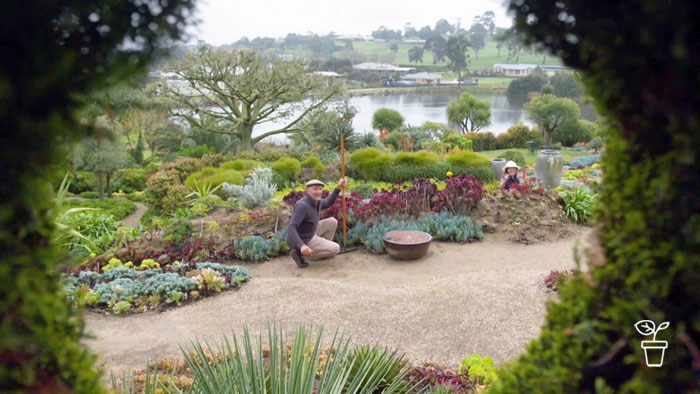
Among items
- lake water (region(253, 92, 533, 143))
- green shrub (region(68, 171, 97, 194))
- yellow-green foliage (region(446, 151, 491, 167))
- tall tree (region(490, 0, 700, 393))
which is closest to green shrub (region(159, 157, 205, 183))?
green shrub (region(68, 171, 97, 194))

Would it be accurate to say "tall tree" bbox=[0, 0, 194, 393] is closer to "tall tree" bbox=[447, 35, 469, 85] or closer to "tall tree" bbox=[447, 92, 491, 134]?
"tall tree" bbox=[447, 92, 491, 134]

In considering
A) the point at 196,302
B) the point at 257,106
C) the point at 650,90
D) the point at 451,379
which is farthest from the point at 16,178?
the point at 257,106

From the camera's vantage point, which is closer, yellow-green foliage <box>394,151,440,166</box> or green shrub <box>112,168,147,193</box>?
yellow-green foliage <box>394,151,440,166</box>

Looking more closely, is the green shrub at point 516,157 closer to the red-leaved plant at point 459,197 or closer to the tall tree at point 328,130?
the tall tree at point 328,130

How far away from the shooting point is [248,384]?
2.86 metres

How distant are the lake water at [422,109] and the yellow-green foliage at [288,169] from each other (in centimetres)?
1951

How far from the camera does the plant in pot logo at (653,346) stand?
108 cm

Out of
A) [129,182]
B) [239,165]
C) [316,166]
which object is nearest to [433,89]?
[129,182]

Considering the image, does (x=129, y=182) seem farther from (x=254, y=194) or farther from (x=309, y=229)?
(x=309, y=229)

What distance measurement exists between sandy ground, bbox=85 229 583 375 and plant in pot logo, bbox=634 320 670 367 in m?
3.60

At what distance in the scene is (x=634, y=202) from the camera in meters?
1.13

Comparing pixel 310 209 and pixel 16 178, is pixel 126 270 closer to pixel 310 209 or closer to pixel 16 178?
pixel 310 209

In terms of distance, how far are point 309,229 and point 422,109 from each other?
47.8m

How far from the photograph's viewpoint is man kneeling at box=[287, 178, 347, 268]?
726cm
